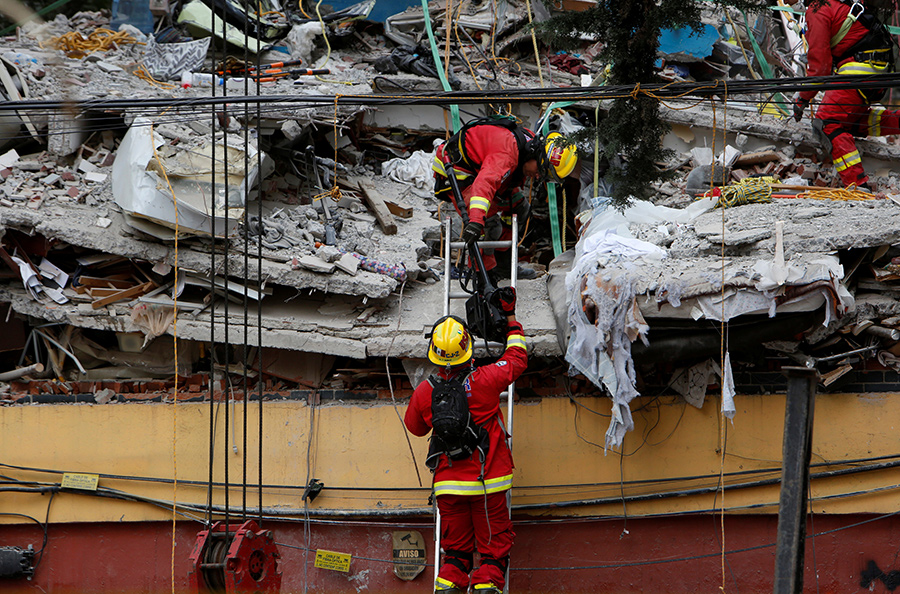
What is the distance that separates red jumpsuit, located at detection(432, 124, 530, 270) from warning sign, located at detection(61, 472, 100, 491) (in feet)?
12.5

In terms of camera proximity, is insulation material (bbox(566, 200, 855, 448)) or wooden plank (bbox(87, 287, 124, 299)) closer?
insulation material (bbox(566, 200, 855, 448))

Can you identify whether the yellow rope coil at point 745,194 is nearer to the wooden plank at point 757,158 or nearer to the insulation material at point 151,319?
the wooden plank at point 757,158

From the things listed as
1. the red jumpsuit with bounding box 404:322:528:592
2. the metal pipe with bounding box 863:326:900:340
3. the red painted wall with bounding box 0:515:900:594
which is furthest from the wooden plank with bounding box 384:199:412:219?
the metal pipe with bounding box 863:326:900:340

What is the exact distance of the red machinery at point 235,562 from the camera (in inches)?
207

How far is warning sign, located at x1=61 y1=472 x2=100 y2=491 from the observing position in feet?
21.7

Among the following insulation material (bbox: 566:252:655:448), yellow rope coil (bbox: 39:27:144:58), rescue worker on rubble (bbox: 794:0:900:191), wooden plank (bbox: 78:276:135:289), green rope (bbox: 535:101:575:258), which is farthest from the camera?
yellow rope coil (bbox: 39:27:144:58)

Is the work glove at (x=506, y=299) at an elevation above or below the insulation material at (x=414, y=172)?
Result: below

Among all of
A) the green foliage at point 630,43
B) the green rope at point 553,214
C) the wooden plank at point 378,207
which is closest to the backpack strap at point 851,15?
the green foliage at point 630,43

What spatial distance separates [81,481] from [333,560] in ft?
7.45

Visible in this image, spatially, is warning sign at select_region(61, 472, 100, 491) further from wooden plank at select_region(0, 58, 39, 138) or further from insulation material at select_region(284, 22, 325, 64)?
insulation material at select_region(284, 22, 325, 64)

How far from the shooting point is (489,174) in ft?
20.4

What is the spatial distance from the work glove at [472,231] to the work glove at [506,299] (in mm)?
439

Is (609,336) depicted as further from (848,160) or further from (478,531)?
(848,160)

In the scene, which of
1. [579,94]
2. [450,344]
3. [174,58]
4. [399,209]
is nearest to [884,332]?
[579,94]
